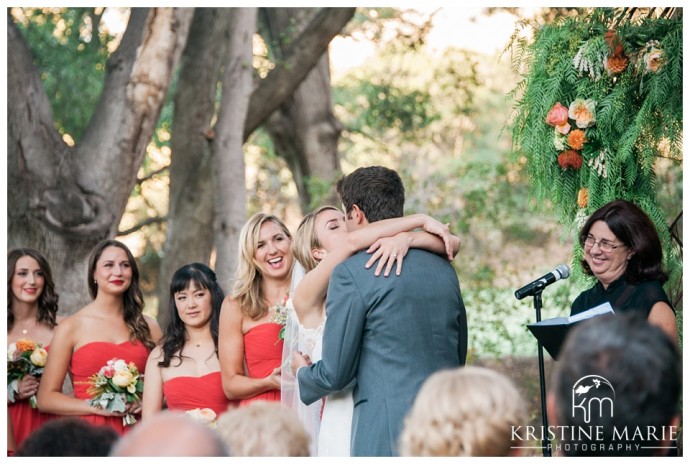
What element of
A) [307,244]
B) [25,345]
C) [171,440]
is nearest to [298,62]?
[25,345]

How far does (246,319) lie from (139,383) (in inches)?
28.7

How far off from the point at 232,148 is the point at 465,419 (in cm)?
714

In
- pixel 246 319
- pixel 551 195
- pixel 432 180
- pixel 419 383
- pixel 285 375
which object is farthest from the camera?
pixel 432 180

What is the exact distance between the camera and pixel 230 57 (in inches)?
366

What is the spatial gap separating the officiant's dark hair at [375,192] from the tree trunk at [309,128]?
7.51 m

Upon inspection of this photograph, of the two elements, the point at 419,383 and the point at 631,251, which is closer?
the point at 419,383

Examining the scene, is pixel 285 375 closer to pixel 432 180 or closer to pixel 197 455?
pixel 197 455

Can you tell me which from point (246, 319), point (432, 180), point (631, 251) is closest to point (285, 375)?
point (246, 319)

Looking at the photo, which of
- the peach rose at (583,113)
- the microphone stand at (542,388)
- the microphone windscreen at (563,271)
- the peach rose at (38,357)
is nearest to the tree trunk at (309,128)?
the peach rose at (38,357)

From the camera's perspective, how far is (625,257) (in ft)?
13.6

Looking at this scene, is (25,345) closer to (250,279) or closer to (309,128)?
(250,279)

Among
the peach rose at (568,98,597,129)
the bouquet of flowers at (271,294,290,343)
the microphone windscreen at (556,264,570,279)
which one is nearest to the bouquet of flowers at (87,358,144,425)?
the bouquet of flowers at (271,294,290,343)

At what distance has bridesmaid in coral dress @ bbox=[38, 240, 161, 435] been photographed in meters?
4.97

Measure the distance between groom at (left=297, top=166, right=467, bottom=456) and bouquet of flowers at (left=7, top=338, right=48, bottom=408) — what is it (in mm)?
2083
